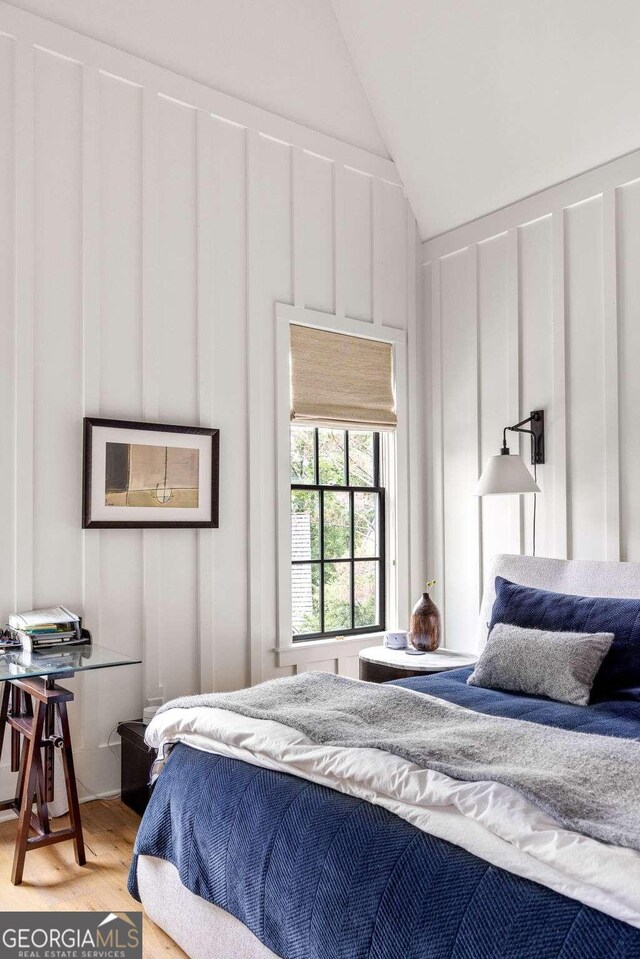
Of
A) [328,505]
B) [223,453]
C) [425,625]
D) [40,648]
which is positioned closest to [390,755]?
[40,648]

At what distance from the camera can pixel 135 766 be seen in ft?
10.4

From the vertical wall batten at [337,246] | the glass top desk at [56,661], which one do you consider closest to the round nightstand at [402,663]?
the glass top desk at [56,661]

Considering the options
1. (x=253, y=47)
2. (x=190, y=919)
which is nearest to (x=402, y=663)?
(x=190, y=919)

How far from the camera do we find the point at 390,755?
1.77m

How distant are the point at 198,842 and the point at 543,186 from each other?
3435 mm

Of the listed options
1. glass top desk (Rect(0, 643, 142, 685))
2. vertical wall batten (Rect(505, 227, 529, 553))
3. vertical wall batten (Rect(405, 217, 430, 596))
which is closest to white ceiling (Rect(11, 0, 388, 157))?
vertical wall batten (Rect(405, 217, 430, 596))

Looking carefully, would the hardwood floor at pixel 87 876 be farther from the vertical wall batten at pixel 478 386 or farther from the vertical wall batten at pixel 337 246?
the vertical wall batten at pixel 337 246

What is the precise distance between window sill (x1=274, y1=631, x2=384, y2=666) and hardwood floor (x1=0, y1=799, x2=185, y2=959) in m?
1.10

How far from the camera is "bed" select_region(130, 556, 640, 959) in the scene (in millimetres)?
1318

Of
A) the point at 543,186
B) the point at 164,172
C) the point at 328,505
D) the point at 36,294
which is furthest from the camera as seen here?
the point at 328,505

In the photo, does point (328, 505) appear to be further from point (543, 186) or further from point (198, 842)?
point (198, 842)

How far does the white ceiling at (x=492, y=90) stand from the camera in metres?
3.43

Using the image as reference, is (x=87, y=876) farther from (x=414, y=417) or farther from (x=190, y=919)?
(x=414, y=417)

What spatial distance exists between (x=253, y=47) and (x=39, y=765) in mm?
3533
